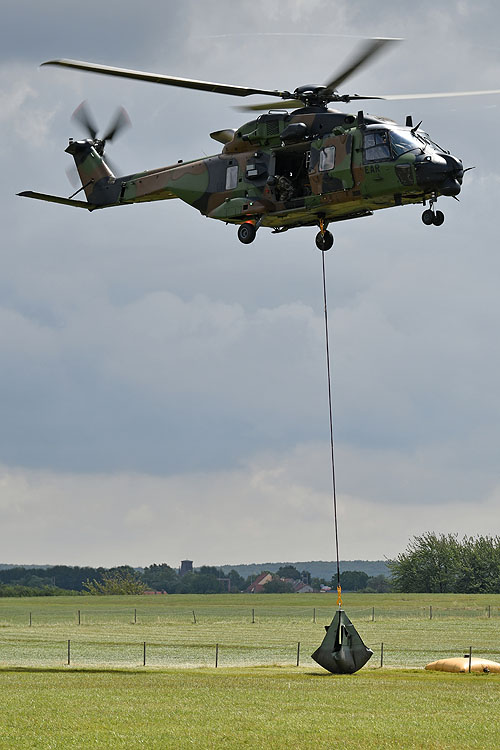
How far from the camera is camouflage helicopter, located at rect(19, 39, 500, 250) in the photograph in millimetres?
30828

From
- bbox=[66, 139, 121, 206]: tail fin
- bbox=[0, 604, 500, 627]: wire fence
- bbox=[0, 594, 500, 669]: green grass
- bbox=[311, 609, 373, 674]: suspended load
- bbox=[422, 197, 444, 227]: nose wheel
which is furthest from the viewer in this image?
bbox=[0, 604, 500, 627]: wire fence

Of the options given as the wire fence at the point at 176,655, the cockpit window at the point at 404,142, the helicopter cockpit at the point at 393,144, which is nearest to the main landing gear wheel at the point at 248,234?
the helicopter cockpit at the point at 393,144

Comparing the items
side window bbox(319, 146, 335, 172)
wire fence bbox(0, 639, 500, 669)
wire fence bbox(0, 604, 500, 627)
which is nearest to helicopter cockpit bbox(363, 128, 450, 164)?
side window bbox(319, 146, 335, 172)

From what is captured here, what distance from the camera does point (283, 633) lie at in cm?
8506

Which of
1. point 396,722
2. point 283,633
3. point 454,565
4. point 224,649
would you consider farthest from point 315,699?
point 454,565

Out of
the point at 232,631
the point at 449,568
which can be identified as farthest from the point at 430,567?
the point at 232,631

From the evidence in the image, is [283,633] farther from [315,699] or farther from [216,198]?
[216,198]

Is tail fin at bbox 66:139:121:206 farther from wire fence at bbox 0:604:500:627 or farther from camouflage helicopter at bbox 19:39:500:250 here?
wire fence at bbox 0:604:500:627

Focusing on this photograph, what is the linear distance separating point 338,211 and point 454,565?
120 metres

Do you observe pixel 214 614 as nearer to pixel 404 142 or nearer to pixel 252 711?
pixel 252 711

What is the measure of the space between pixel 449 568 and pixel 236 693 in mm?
111553

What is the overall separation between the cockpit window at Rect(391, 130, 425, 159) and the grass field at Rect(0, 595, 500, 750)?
16.1 m

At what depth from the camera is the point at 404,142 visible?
3119cm

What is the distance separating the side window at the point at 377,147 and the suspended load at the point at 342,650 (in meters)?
16.4
